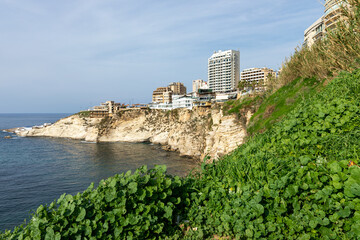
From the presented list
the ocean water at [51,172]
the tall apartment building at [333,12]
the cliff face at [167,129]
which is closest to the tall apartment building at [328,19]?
the tall apartment building at [333,12]

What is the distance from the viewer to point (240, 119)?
124ft

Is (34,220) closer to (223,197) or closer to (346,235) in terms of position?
(223,197)

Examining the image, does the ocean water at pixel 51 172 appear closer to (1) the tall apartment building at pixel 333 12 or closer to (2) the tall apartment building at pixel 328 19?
(1) the tall apartment building at pixel 333 12

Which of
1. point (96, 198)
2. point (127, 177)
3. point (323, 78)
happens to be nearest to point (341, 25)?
point (323, 78)

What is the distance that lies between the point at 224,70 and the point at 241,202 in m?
121

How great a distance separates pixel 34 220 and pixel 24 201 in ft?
96.3

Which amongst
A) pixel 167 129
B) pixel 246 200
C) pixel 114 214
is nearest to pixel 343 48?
pixel 246 200

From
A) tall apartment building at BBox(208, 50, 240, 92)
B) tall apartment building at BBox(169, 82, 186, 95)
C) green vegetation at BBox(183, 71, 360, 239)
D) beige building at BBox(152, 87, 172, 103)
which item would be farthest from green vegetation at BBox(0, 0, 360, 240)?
tall apartment building at BBox(169, 82, 186, 95)

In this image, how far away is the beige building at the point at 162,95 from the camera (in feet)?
363

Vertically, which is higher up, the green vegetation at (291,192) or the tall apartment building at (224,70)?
the tall apartment building at (224,70)

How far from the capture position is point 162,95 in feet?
385

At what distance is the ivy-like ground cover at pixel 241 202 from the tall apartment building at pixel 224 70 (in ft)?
362

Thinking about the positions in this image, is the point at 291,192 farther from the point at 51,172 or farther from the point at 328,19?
the point at 51,172

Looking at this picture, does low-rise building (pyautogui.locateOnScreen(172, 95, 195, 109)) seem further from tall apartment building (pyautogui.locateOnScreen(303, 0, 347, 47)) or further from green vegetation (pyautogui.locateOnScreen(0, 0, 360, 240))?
green vegetation (pyautogui.locateOnScreen(0, 0, 360, 240))
